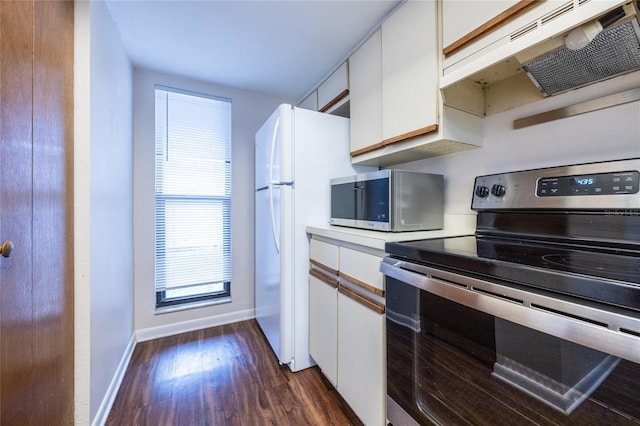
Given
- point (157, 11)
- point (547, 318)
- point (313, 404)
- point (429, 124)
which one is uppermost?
point (157, 11)

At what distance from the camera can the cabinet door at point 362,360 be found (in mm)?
1067

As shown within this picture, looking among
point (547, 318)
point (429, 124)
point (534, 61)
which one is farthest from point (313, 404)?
point (534, 61)

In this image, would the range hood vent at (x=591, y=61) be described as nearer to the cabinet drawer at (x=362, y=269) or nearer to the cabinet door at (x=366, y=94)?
the cabinet door at (x=366, y=94)

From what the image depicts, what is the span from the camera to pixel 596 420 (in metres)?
0.50

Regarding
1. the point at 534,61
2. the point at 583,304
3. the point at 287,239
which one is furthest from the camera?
the point at 287,239

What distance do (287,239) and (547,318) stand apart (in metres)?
1.32

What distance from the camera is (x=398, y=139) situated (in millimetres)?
1361

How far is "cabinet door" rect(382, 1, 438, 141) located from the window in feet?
5.34

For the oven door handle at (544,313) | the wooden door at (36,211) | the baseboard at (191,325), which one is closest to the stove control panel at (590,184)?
the oven door handle at (544,313)

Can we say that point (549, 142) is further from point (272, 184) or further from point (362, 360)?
point (272, 184)

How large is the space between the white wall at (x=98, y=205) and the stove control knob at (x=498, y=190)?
183 centimetres

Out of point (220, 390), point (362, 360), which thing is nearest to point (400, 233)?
point (362, 360)

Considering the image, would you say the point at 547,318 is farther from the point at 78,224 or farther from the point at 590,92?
the point at 78,224

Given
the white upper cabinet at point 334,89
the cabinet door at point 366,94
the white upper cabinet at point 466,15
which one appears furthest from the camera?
the white upper cabinet at point 334,89
